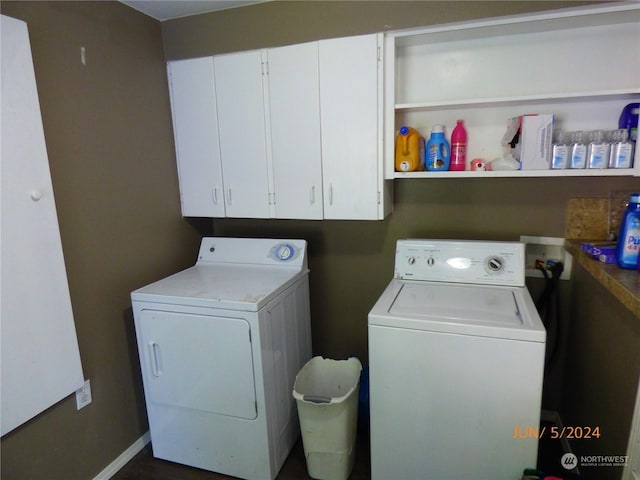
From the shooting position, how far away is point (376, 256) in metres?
2.22

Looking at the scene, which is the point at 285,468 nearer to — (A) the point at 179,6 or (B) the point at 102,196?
(B) the point at 102,196

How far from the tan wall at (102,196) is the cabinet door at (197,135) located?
3.3 inches

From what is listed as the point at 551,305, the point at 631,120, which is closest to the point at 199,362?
the point at 551,305

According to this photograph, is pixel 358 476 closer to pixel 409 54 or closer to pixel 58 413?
pixel 58 413

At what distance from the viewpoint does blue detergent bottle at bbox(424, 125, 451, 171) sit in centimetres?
184

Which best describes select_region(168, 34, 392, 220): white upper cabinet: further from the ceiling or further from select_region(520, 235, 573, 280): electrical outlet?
select_region(520, 235, 573, 280): electrical outlet

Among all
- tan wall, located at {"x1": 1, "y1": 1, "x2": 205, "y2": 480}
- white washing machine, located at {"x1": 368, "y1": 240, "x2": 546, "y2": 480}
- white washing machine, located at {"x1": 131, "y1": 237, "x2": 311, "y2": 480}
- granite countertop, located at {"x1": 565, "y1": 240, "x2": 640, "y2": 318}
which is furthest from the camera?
white washing machine, located at {"x1": 131, "y1": 237, "x2": 311, "y2": 480}

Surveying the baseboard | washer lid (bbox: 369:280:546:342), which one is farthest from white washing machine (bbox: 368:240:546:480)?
the baseboard

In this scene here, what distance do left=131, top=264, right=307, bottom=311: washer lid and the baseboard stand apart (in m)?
A: 0.87

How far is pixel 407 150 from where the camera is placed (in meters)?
1.87

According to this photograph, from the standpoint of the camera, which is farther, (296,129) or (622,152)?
(296,129)

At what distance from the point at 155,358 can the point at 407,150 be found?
1.63 m

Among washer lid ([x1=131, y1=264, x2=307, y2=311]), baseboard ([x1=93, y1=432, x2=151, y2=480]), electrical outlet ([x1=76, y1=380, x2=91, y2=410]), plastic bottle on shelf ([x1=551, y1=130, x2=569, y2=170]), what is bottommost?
baseboard ([x1=93, y1=432, x2=151, y2=480])

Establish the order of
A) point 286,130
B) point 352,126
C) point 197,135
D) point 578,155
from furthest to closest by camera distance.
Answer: point 197,135 → point 286,130 → point 352,126 → point 578,155
